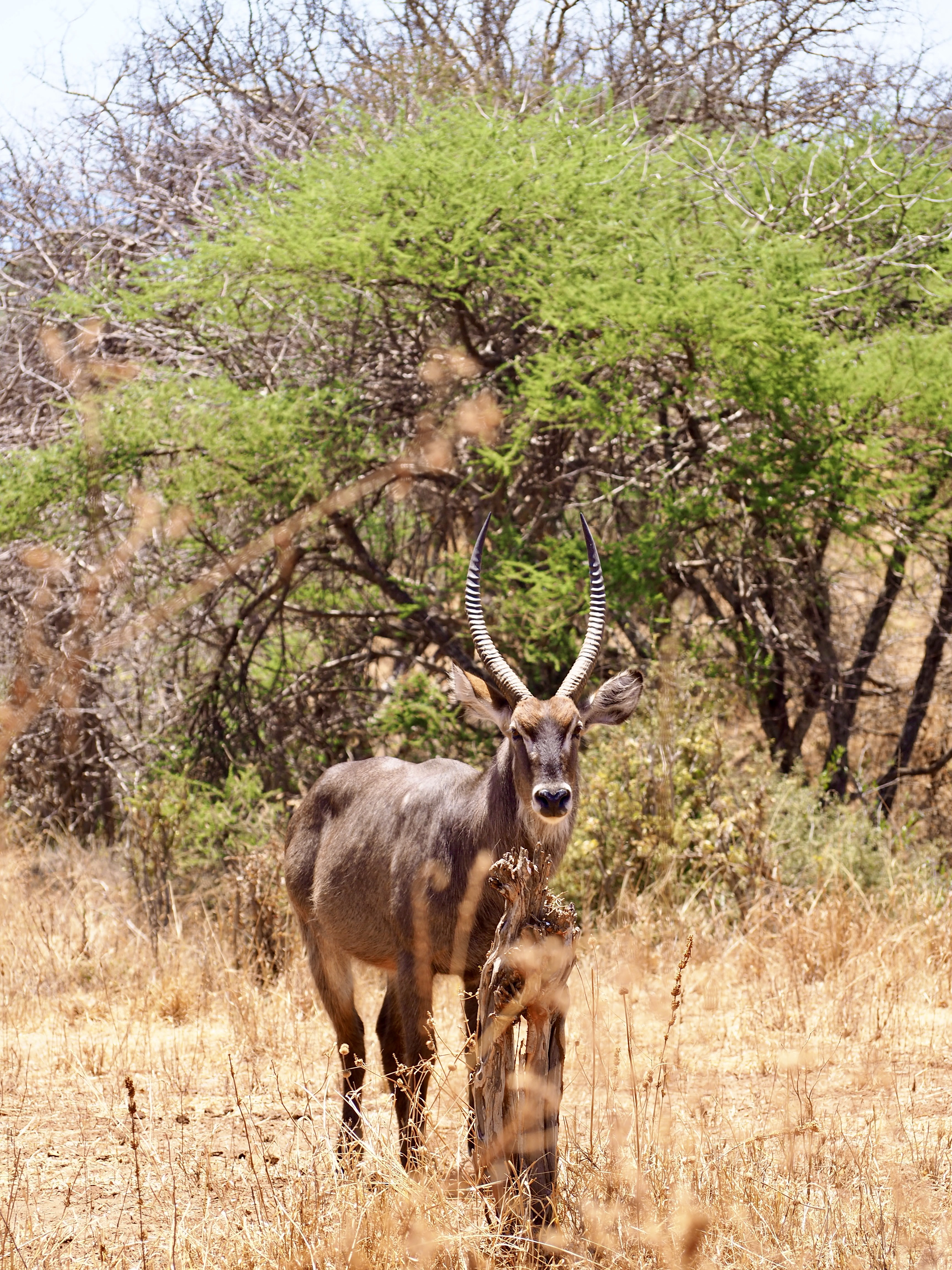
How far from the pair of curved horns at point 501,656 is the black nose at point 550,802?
50 cm

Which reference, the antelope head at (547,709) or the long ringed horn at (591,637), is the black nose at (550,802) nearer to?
the antelope head at (547,709)

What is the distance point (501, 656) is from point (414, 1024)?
1.61 m

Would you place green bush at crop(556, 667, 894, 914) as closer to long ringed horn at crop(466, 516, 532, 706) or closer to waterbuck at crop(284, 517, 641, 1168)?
waterbuck at crop(284, 517, 641, 1168)

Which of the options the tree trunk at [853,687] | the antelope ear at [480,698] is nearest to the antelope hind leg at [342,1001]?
the antelope ear at [480,698]

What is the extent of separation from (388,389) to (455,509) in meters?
1.21

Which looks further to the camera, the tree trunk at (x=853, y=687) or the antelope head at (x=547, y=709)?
the tree trunk at (x=853, y=687)

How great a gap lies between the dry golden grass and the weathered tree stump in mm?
137

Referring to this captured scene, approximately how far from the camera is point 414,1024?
5.23 meters

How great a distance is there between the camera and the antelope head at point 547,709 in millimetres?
5051

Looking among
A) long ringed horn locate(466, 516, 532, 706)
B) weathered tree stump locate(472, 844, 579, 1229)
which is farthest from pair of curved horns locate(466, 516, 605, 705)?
weathered tree stump locate(472, 844, 579, 1229)

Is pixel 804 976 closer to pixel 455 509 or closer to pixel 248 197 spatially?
pixel 455 509

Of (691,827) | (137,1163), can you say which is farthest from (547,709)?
(691,827)

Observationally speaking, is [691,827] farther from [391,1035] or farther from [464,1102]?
[464,1102]

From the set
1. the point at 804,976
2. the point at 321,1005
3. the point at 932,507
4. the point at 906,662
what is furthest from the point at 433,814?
the point at 906,662
